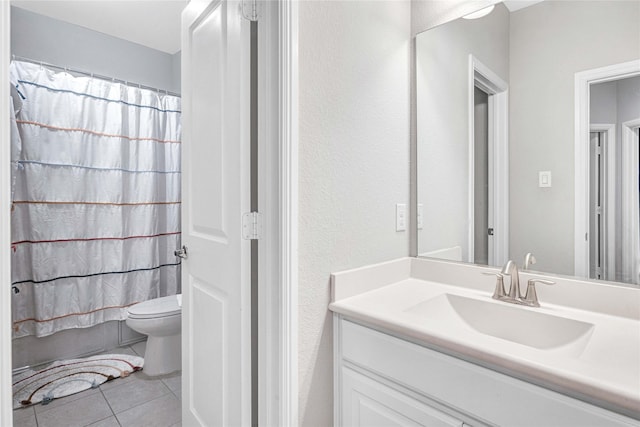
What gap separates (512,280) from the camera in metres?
1.21

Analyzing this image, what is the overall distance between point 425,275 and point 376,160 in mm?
562

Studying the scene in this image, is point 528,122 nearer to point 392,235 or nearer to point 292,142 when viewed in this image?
point 392,235

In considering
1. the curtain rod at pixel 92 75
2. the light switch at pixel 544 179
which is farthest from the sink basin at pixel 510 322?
the curtain rod at pixel 92 75

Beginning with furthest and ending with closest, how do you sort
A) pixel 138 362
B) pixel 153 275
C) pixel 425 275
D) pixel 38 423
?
1. pixel 153 275
2. pixel 138 362
3. pixel 38 423
4. pixel 425 275

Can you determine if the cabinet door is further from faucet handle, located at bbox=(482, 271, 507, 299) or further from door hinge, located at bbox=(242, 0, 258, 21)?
door hinge, located at bbox=(242, 0, 258, 21)

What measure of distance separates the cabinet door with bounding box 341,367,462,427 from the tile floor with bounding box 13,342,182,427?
45.1 inches

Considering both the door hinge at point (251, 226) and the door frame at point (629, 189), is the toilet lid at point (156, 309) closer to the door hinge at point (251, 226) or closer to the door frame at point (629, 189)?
the door hinge at point (251, 226)

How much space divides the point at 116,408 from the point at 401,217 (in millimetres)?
1893

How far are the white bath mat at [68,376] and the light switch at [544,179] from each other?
8.66ft

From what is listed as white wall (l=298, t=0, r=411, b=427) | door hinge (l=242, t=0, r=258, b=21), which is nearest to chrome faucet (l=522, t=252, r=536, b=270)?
white wall (l=298, t=0, r=411, b=427)

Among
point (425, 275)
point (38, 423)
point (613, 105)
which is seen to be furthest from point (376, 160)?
point (38, 423)

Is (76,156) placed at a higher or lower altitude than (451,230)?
higher

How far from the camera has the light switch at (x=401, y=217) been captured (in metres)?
1.52

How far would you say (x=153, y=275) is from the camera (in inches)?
114
